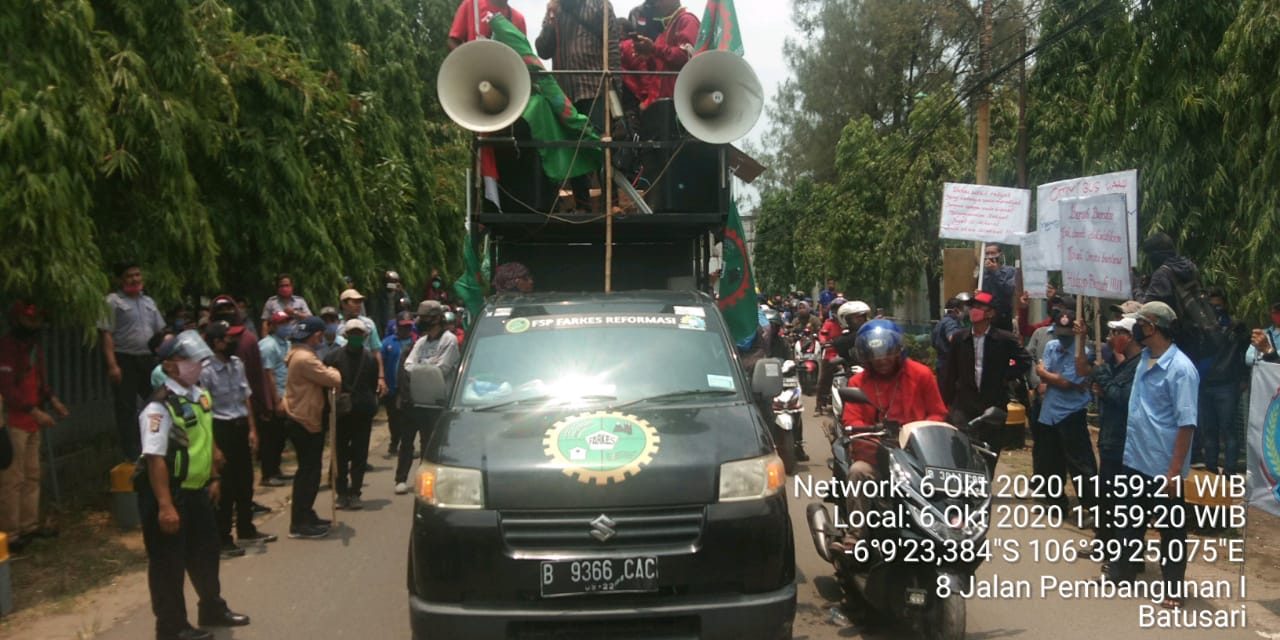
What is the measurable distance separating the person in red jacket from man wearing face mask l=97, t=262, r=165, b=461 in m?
6.33

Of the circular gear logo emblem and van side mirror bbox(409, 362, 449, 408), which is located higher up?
van side mirror bbox(409, 362, 449, 408)

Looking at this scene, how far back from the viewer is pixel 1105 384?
25.7ft

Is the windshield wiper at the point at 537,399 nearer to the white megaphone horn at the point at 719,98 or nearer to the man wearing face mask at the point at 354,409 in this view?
the white megaphone horn at the point at 719,98

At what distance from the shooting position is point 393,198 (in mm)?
17859

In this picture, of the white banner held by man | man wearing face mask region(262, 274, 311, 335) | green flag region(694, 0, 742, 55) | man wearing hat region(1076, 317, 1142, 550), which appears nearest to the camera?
the white banner held by man

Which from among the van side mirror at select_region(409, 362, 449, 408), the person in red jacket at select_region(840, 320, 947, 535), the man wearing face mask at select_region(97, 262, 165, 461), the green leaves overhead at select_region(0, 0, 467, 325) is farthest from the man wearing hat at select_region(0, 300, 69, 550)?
the person in red jacket at select_region(840, 320, 947, 535)

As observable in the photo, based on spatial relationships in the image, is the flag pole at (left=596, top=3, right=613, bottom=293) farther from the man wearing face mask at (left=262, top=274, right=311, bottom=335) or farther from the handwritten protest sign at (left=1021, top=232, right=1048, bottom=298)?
the handwritten protest sign at (left=1021, top=232, right=1048, bottom=298)

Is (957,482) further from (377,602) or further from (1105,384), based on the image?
(377,602)

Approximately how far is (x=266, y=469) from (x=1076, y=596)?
25.1ft

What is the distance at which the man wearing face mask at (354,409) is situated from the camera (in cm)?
988

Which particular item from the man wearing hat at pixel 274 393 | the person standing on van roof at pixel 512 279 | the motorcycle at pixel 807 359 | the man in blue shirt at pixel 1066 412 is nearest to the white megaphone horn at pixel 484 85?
the person standing on van roof at pixel 512 279

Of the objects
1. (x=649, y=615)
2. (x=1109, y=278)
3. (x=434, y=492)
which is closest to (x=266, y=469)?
(x=434, y=492)

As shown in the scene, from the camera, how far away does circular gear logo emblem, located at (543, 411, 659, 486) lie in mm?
5137

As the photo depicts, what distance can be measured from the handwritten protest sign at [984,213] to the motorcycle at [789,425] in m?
3.07
